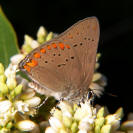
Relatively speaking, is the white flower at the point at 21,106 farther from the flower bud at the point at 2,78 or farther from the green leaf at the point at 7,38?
the green leaf at the point at 7,38

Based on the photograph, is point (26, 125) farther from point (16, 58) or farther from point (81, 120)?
point (16, 58)

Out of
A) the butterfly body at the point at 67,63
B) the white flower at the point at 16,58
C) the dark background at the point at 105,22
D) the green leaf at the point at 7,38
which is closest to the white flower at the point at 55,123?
the butterfly body at the point at 67,63

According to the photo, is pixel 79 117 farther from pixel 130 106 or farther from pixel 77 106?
pixel 130 106

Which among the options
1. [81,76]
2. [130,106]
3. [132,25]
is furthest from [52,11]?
[81,76]

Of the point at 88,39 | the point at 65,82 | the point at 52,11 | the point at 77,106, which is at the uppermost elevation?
the point at 52,11

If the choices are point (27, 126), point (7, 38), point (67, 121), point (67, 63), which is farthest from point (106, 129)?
point (7, 38)

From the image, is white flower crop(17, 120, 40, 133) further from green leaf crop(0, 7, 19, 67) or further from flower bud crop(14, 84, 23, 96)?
green leaf crop(0, 7, 19, 67)

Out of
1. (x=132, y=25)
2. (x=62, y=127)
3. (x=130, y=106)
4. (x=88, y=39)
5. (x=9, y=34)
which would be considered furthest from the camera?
(x=132, y=25)

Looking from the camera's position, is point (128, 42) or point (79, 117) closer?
point (79, 117)
